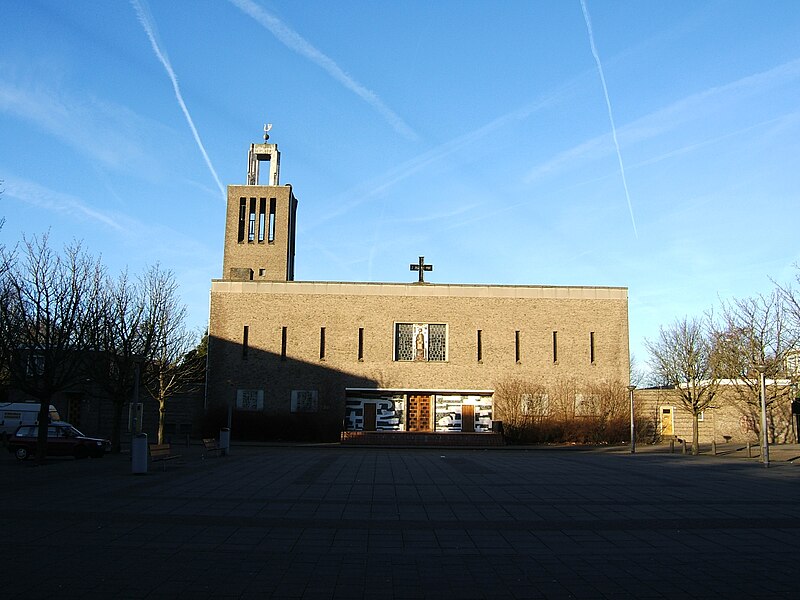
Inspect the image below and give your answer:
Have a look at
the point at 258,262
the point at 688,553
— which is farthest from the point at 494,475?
the point at 258,262

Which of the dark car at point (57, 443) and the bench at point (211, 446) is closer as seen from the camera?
the bench at point (211, 446)

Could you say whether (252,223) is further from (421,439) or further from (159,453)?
(159,453)

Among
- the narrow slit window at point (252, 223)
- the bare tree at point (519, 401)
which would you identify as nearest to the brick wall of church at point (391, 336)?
the bare tree at point (519, 401)

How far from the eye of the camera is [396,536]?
10500 millimetres

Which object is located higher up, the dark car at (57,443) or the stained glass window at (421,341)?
the stained glass window at (421,341)

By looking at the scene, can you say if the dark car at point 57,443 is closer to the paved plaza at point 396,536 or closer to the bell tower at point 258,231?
the paved plaza at point 396,536

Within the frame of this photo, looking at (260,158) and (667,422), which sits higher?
(260,158)

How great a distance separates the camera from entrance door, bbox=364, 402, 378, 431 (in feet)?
151

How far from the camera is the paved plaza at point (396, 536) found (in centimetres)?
769

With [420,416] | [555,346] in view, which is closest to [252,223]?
[420,416]

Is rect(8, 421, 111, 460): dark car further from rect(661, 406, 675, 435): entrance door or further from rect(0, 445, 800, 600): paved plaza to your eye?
rect(661, 406, 675, 435): entrance door

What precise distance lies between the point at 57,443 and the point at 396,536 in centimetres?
2242

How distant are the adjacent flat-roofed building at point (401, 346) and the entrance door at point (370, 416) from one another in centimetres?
7

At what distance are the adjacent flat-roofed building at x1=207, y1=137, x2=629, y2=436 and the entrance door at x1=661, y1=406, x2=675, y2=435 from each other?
3.28 metres
